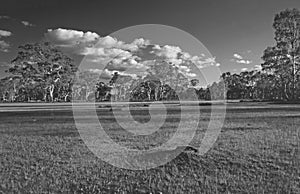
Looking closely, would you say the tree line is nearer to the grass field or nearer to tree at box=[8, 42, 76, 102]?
tree at box=[8, 42, 76, 102]

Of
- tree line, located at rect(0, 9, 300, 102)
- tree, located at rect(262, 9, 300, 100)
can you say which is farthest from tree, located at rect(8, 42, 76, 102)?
tree, located at rect(262, 9, 300, 100)

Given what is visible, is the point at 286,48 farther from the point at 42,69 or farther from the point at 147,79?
the point at 42,69

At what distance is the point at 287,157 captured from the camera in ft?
27.3

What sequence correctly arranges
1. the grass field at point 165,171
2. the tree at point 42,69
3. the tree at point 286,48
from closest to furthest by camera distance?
1. the grass field at point 165,171
2. the tree at point 286,48
3. the tree at point 42,69

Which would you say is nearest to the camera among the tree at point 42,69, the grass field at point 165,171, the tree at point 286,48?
the grass field at point 165,171

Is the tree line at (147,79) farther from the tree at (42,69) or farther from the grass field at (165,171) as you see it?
the grass field at (165,171)

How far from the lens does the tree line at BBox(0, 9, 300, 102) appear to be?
4566cm

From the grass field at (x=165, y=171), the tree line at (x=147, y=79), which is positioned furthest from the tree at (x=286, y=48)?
the grass field at (x=165, y=171)

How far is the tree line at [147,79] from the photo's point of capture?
1797 inches

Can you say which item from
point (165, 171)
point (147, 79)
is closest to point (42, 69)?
point (147, 79)

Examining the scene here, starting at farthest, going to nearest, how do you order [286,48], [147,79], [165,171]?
1. [147,79]
2. [286,48]
3. [165,171]

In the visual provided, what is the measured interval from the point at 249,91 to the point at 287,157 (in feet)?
325

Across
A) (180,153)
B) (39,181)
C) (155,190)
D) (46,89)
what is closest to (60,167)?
(39,181)

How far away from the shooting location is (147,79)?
190 ft
